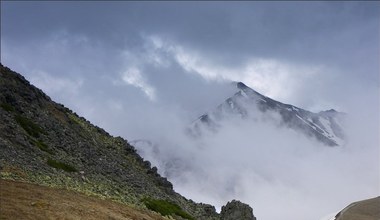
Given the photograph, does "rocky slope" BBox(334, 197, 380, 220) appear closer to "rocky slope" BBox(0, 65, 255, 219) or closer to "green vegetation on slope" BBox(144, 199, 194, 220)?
"rocky slope" BBox(0, 65, 255, 219)

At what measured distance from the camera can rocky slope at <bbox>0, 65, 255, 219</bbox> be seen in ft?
182

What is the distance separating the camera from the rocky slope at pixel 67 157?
5544 centimetres

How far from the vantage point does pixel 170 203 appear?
79.3 meters

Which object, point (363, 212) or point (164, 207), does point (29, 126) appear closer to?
point (164, 207)

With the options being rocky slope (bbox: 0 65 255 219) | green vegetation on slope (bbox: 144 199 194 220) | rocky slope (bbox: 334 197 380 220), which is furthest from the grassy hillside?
rocky slope (bbox: 334 197 380 220)

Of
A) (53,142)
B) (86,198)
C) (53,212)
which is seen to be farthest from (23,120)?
(53,212)

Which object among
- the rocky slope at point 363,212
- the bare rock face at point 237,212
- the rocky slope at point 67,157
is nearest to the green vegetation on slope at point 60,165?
the rocky slope at point 67,157

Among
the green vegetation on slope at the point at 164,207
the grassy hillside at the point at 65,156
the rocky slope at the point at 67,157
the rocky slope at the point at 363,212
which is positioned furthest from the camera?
the rocky slope at the point at 363,212

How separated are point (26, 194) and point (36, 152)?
25.5 meters

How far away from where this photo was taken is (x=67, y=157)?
73062mm

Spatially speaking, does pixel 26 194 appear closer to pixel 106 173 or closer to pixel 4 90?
pixel 106 173

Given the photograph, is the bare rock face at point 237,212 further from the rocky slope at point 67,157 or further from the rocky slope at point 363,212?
the rocky slope at point 363,212

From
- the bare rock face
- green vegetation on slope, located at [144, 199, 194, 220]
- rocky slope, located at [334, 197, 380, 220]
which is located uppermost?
rocky slope, located at [334, 197, 380, 220]

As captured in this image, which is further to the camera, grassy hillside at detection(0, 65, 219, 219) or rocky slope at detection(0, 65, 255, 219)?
rocky slope at detection(0, 65, 255, 219)
